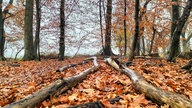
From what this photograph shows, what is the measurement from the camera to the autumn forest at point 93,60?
2.60 meters

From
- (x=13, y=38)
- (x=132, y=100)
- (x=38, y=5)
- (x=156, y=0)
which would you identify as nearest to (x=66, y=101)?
(x=132, y=100)

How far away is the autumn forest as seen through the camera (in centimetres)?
260

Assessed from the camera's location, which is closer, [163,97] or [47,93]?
[163,97]

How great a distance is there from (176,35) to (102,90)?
4575mm

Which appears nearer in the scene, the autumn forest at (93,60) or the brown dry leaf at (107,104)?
the brown dry leaf at (107,104)

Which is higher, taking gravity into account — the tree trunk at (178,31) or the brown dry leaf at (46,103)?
the tree trunk at (178,31)

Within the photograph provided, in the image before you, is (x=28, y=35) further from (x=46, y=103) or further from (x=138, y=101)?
(x=138, y=101)

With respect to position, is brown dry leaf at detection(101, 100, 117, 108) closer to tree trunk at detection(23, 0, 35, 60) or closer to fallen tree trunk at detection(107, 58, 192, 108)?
fallen tree trunk at detection(107, 58, 192, 108)

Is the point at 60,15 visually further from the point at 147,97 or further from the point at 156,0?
the point at 147,97

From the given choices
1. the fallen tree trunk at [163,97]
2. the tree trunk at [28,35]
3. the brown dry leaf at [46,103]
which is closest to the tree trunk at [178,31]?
the fallen tree trunk at [163,97]

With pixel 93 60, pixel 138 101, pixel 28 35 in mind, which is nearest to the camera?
pixel 138 101

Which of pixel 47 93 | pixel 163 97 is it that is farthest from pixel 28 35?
pixel 163 97

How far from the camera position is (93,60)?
8.64 m

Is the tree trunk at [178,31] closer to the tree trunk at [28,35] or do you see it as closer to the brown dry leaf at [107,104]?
the brown dry leaf at [107,104]
